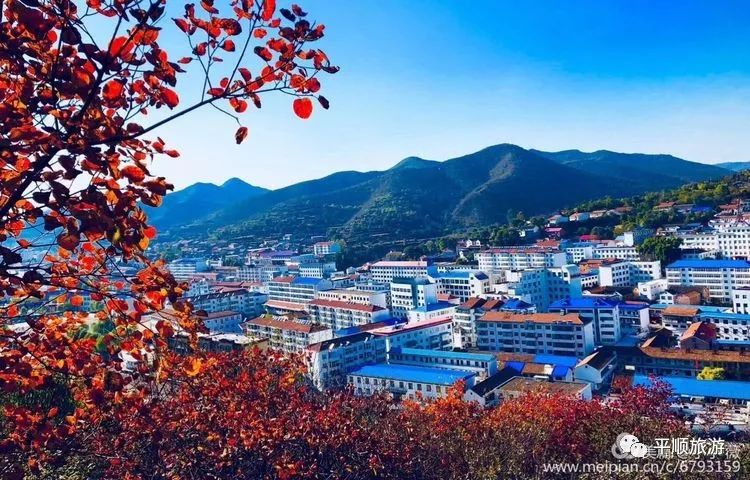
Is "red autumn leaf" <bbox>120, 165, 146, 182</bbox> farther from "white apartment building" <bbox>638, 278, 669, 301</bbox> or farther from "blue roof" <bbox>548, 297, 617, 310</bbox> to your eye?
"white apartment building" <bbox>638, 278, 669, 301</bbox>

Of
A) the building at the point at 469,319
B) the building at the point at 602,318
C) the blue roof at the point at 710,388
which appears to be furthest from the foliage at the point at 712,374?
the building at the point at 469,319

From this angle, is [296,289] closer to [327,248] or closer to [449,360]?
[327,248]

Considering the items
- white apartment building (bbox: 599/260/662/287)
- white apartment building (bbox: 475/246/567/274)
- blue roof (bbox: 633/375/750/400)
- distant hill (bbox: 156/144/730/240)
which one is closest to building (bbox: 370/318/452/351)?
blue roof (bbox: 633/375/750/400)

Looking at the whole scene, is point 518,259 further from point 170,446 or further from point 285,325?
point 170,446

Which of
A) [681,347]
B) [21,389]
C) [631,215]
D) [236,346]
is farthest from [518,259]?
[21,389]

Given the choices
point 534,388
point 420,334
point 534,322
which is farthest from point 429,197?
point 534,388

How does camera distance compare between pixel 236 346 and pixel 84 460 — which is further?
pixel 236 346
